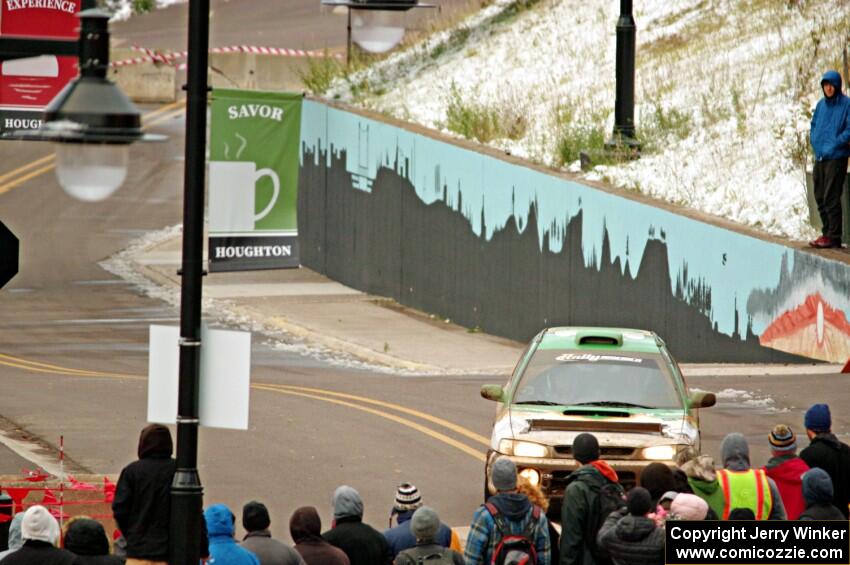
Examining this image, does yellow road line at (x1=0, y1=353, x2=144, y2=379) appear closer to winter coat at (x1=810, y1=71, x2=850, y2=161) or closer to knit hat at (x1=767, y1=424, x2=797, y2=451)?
winter coat at (x1=810, y1=71, x2=850, y2=161)

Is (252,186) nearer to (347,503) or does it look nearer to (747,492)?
(347,503)

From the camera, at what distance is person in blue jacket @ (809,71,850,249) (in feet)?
68.9

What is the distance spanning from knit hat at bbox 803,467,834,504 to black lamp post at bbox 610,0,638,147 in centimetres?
1686

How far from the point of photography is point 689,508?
9312 millimetres

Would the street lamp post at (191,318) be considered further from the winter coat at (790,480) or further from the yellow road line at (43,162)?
the yellow road line at (43,162)

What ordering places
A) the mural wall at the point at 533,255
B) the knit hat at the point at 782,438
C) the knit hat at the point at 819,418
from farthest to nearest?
the mural wall at the point at 533,255
the knit hat at the point at 819,418
the knit hat at the point at 782,438

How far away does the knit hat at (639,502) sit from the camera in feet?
30.1

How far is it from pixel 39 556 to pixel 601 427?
222 inches

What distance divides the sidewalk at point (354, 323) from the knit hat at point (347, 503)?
12.1 meters

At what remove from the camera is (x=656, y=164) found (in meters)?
26.9

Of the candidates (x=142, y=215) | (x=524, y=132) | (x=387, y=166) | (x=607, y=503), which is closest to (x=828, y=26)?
(x=524, y=132)

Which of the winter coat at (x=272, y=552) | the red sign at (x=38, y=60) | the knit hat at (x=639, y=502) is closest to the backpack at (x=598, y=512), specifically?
the knit hat at (x=639, y=502)

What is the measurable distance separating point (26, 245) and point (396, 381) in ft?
62.9

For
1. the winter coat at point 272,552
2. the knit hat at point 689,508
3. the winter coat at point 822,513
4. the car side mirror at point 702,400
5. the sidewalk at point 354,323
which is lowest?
the sidewalk at point 354,323
